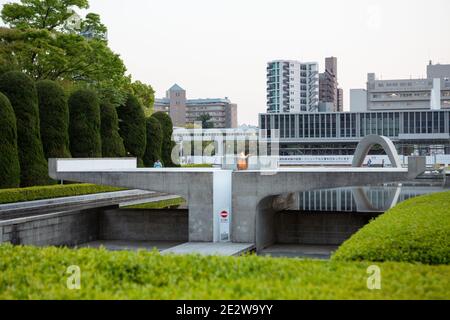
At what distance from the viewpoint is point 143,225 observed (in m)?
31.2

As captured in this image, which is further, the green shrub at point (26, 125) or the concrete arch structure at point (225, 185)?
the green shrub at point (26, 125)

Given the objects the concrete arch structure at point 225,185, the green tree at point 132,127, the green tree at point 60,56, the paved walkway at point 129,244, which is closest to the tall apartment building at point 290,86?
the green tree at point 132,127

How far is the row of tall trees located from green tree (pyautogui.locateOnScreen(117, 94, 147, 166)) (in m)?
4.92

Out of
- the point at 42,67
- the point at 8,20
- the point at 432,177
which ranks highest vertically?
the point at 8,20

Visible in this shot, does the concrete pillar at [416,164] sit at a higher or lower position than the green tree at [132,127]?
lower

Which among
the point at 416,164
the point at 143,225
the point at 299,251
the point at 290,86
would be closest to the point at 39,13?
the point at 143,225

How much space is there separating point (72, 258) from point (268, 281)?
9.77 ft

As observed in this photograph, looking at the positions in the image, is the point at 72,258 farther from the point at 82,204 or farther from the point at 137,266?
the point at 82,204

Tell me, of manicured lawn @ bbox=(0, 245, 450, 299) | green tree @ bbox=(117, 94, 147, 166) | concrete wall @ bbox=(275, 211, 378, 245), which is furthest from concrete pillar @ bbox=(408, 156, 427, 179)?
green tree @ bbox=(117, 94, 147, 166)

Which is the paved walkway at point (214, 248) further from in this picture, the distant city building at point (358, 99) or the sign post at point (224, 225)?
the distant city building at point (358, 99)

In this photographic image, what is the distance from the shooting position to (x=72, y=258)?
9.52 m

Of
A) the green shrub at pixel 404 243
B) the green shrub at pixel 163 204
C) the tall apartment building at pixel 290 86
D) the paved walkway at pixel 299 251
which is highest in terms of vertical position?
the tall apartment building at pixel 290 86

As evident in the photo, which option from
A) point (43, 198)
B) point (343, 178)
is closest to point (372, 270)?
point (343, 178)

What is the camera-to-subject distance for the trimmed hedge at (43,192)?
96.0ft
